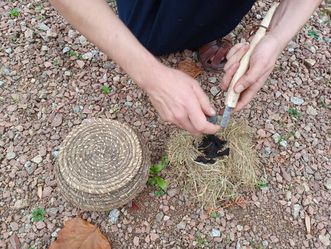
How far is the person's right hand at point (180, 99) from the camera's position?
1145 millimetres

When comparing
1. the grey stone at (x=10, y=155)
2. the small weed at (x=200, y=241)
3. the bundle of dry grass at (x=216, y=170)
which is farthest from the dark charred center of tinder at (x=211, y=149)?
the grey stone at (x=10, y=155)

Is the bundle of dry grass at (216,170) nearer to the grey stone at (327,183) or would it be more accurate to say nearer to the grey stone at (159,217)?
the grey stone at (159,217)

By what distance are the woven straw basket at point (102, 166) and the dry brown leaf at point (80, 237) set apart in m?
0.13

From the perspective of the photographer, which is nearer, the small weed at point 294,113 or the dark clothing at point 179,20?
the dark clothing at point 179,20

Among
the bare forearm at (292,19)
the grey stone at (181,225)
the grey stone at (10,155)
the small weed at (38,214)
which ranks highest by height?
the bare forearm at (292,19)

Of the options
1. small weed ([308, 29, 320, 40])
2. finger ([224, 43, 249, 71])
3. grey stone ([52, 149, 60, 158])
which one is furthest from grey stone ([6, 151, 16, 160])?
small weed ([308, 29, 320, 40])

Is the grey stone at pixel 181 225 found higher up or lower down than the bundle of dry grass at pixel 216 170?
lower down

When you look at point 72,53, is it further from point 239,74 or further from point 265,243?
point 265,243

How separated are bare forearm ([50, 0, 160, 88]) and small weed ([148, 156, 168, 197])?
54 cm

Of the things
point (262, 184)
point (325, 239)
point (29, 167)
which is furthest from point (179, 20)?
point (325, 239)

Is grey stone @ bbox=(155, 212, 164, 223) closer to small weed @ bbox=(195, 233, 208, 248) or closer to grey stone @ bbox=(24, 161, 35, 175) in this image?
small weed @ bbox=(195, 233, 208, 248)

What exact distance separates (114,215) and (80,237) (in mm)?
140

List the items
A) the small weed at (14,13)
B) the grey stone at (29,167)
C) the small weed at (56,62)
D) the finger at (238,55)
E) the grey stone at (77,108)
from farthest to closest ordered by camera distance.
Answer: the small weed at (14,13) → the small weed at (56,62) → the grey stone at (77,108) → the grey stone at (29,167) → the finger at (238,55)

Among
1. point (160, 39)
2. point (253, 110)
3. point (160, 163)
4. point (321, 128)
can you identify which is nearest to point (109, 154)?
point (160, 163)
